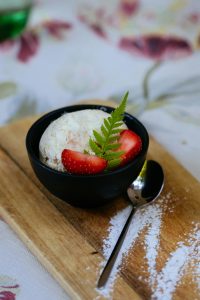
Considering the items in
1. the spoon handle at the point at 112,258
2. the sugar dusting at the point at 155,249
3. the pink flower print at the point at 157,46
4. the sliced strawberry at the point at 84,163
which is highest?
the sliced strawberry at the point at 84,163

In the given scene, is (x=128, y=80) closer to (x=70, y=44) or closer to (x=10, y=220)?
(x=70, y=44)

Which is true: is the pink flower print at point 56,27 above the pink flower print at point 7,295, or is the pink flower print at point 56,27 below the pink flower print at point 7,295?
above

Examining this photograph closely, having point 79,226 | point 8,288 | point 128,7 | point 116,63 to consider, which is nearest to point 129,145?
point 79,226

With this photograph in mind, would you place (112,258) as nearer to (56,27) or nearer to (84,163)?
(84,163)

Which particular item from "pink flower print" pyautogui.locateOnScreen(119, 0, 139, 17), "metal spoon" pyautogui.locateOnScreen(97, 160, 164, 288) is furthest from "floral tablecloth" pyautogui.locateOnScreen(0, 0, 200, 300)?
"metal spoon" pyautogui.locateOnScreen(97, 160, 164, 288)

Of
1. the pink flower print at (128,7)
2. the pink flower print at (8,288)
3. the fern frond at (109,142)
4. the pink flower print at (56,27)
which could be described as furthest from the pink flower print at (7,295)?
the pink flower print at (128,7)

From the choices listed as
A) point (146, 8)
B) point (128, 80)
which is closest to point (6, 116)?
point (128, 80)

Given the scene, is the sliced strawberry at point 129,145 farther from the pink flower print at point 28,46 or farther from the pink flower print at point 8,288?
the pink flower print at point 28,46
